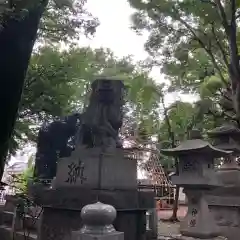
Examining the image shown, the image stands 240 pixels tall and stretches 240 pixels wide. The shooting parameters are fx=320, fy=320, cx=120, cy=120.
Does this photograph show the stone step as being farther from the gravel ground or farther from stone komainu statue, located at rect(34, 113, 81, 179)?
the gravel ground

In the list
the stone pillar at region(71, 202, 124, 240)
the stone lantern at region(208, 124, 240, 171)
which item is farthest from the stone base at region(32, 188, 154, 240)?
the stone lantern at region(208, 124, 240, 171)

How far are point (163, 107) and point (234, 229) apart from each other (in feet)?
27.6

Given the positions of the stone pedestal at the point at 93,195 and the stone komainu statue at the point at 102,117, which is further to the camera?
the stone komainu statue at the point at 102,117

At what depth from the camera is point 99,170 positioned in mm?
5582

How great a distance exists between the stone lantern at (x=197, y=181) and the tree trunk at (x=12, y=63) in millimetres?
4452

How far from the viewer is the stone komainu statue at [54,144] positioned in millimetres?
7152

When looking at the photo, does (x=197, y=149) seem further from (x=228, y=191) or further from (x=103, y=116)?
(x=103, y=116)

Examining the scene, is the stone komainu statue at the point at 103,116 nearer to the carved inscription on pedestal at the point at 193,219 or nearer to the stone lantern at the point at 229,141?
the carved inscription on pedestal at the point at 193,219

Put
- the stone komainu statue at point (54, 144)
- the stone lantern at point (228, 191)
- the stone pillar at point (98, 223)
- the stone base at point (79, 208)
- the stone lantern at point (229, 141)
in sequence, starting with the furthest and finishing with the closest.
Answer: the stone lantern at point (229, 141) < the stone lantern at point (228, 191) < the stone komainu statue at point (54, 144) < the stone base at point (79, 208) < the stone pillar at point (98, 223)

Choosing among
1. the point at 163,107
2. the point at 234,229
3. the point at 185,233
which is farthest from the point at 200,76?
the point at 185,233

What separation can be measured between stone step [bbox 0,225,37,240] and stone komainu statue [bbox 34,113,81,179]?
4.08 ft

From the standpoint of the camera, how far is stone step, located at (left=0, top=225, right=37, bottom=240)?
6.72 meters

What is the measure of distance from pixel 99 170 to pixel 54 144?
2047 millimetres

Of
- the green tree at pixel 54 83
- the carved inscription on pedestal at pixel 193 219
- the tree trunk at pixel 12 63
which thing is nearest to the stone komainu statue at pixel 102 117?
the tree trunk at pixel 12 63
